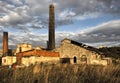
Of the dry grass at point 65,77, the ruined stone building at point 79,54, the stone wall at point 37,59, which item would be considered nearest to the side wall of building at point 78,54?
the ruined stone building at point 79,54

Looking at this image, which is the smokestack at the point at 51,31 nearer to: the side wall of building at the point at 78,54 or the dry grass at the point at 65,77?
the side wall of building at the point at 78,54

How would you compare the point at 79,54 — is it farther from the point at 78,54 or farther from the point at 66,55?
the point at 66,55

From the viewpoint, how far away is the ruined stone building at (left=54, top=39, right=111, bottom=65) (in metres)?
38.3

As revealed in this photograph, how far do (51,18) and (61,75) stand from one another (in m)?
45.1

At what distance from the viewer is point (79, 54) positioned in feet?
136

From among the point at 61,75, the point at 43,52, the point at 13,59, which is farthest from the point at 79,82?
the point at 13,59

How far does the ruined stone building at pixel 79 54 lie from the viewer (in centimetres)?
3834

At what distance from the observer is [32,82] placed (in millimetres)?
6145

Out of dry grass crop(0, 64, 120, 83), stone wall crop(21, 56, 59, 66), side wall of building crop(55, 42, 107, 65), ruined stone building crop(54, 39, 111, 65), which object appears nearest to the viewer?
dry grass crop(0, 64, 120, 83)

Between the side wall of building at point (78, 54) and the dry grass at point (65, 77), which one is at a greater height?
the dry grass at point (65, 77)

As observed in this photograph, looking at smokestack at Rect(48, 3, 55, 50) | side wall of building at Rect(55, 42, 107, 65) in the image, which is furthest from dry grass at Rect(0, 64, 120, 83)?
smokestack at Rect(48, 3, 55, 50)

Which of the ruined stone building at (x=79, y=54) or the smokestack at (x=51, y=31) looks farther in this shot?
the smokestack at (x=51, y=31)

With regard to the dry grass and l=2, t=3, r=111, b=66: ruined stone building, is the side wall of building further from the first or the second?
the dry grass

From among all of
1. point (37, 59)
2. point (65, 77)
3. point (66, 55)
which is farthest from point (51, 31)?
point (65, 77)
